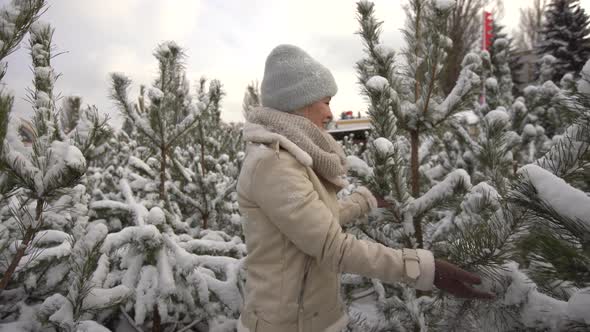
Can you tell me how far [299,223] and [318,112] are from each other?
0.55 m

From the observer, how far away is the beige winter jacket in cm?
121

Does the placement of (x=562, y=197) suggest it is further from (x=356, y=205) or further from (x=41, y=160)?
(x=41, y=160)

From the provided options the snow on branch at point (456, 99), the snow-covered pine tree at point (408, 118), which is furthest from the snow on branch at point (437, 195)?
the snow on branch at point (456, 99)

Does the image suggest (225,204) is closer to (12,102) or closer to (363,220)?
(363,220)

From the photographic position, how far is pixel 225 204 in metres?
4.59

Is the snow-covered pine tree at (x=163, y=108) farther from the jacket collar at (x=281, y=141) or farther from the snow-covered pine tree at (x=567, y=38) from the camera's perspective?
the snow-covered pine tree at (x=567, y=38)

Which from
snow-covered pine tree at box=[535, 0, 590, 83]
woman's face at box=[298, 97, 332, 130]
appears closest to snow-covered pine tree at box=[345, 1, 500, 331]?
woman's face at box=[298, 97, 332, 130]

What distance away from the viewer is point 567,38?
11.8m

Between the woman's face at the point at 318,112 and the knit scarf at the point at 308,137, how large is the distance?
9 cm

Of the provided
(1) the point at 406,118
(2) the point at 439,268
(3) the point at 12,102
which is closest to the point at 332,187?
(2) the point at 439,268

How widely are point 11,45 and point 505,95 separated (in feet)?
18.6

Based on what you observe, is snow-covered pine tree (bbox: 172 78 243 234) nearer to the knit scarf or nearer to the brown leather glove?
the knit scarf

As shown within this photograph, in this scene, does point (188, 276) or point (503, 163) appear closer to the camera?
point (188, 276)

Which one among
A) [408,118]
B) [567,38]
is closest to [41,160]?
[408,118]
